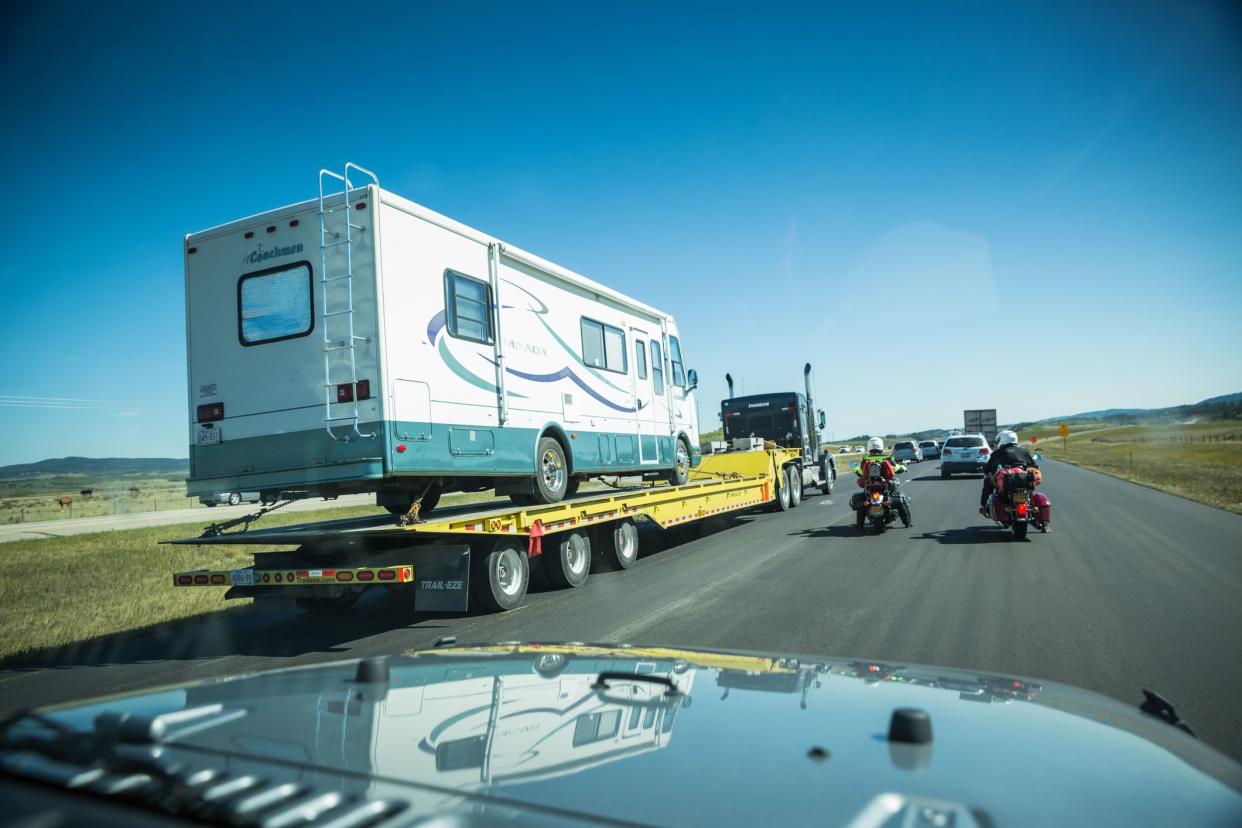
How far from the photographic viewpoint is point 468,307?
9.05 metres

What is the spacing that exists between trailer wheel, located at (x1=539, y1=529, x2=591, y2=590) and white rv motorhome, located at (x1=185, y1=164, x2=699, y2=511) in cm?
62

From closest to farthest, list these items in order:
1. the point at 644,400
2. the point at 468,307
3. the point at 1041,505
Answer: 1. the point at 468,307
2. the point at 1041,505
3. the point at 644,400

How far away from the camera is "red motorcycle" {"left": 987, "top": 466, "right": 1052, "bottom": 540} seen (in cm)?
1213

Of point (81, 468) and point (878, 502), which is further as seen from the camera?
point (81, 468)

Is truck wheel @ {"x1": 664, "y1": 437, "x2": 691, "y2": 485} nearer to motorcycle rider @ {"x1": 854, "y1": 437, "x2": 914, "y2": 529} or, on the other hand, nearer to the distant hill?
motorcycle rider @ {"x1": 854, "y1": 437, "x2": 914, "y2": 529}

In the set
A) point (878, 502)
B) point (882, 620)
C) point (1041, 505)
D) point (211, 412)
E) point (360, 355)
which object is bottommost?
point (882, 620)

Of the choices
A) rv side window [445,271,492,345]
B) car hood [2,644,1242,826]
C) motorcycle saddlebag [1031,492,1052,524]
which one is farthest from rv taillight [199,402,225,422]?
motorcycle saddlebag [1031,492,1052,524]

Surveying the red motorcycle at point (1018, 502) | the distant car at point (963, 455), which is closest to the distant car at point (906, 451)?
the distant car at point (963, 455)

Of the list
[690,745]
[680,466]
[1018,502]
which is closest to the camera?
[690,745]

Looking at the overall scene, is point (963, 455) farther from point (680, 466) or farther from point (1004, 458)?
point (680, 466)

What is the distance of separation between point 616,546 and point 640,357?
393cm

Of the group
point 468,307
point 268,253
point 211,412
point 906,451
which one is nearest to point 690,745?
point 468,307

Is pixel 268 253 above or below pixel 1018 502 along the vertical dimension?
above

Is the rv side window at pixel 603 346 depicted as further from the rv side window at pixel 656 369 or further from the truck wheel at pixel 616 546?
the truck wheel at pixel 616 546
